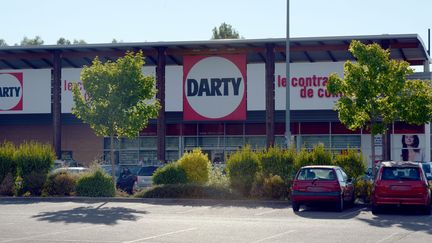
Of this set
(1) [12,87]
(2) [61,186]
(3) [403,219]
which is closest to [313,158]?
(3) [403,219]

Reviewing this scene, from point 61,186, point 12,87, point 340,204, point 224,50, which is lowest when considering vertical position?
point 340,204

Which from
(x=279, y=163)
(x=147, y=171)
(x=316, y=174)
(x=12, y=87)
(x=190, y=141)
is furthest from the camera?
A: (x=190, y=141)

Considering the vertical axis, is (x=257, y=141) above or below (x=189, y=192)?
above

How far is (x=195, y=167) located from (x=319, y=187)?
27.9 ft

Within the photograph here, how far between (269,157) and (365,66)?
5164 mm

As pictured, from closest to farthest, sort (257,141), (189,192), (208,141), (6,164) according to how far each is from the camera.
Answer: (189,192) → (6,164) → (257,141) → (208,141)

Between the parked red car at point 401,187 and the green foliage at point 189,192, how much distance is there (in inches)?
284

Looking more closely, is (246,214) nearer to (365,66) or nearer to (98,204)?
(98,204)

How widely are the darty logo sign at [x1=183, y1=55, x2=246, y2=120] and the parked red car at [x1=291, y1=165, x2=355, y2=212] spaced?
21.6m

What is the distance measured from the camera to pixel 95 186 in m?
30.4

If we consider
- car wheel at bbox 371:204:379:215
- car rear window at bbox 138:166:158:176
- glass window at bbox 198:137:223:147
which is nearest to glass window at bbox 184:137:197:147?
glass window at bbox 198:137:223:147

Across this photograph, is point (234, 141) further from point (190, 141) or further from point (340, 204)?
point (340, 204)

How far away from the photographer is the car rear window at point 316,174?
24609mm

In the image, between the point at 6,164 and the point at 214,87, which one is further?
the point at 214,87
